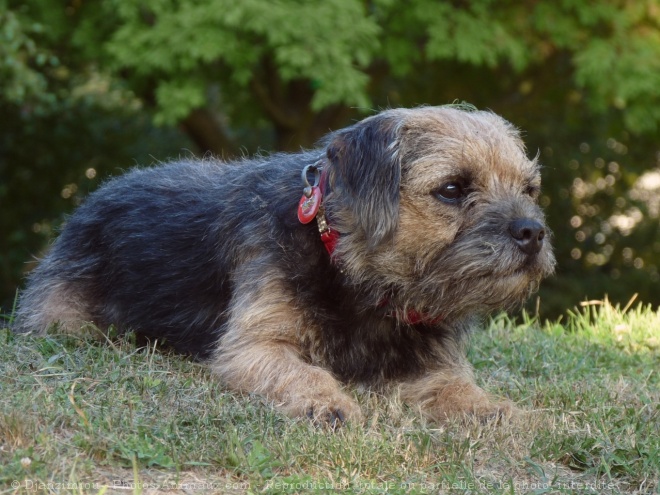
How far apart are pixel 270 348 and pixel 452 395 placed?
3.43 feet

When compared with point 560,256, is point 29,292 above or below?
above

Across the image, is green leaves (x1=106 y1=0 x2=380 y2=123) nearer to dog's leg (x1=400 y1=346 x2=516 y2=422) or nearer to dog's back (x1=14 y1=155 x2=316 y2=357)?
dog's back (x1=14 y1=155 x2=316 y2=357)

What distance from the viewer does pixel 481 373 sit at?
6160 millimetres

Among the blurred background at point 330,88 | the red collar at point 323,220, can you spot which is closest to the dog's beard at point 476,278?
the red collar at point 323,220

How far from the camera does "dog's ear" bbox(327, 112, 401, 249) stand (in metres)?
4.80

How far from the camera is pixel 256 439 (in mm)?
4242

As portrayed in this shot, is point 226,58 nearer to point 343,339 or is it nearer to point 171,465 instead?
point 343,339

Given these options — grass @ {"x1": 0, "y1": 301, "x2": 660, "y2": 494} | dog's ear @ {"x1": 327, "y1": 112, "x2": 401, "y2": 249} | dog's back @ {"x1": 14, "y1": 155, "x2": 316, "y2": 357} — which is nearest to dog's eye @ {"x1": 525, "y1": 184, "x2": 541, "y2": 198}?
dog's ear @ {"x1": 327, "y1": 112, "x2": 401, "y2": 249}

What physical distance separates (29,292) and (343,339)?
2.53 metres

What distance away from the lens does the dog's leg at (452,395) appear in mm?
5055

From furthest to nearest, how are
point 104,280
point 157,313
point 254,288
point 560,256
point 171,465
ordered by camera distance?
1. point 560,256
2. point 104,280
3. point 157,313
4. point 254,288
5. point 171,465

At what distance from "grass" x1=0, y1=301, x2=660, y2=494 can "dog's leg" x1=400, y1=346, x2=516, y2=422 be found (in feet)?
0.49

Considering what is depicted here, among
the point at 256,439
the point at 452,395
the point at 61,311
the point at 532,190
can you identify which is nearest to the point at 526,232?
the point at 532,190

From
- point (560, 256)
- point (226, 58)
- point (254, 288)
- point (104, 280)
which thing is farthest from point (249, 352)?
point (560, 256)
